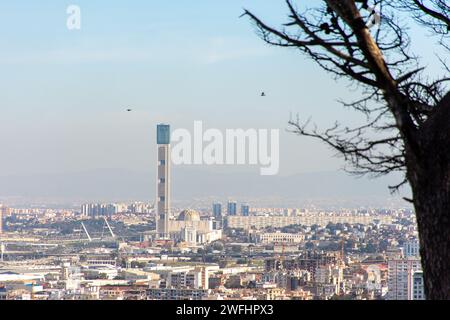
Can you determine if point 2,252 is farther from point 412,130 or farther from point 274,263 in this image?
point 412,130

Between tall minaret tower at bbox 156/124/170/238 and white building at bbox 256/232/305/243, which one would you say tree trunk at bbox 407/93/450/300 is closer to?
white building at bbox 256/232/305/243

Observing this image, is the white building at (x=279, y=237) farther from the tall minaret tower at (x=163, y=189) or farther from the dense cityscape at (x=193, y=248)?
the tall minaret tower at (x=163, y=189)

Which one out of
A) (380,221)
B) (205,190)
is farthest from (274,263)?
(205,190)

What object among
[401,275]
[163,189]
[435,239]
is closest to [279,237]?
[163,189]

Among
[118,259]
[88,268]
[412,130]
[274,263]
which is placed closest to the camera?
[412,130]
